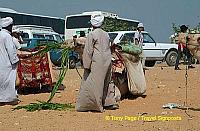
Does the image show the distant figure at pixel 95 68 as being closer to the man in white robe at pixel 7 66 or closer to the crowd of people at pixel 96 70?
the crowd of people at pixel 96 70

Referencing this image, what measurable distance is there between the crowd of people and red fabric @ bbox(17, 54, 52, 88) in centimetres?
109

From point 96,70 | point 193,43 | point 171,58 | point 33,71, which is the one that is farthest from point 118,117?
point 171,58

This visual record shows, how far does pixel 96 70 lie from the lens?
820 centimetres

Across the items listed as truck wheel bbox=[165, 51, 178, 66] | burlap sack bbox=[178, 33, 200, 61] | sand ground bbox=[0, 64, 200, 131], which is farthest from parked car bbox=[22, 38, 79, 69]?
truck wheel bbox=[165, 51, 178, 66]

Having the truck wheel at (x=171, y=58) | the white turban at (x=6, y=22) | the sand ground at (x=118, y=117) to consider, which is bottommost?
the sand ground at (x=118, y=117)

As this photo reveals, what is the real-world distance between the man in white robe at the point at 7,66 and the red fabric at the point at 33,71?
3.96 ft

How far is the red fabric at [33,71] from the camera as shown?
427 inches

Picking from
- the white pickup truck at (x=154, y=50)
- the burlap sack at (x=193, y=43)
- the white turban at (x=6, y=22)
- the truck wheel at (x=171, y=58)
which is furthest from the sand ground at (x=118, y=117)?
the truck wheel at (x=171, y=58)

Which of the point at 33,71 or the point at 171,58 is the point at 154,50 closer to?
the point at 171,58

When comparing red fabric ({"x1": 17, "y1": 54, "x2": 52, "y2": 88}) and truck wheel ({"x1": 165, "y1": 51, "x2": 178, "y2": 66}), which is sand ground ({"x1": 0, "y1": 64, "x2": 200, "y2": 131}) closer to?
red fabric ({"x1": 17, "y1": 54, "x2": 52, "y2": 88})

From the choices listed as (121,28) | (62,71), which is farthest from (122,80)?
(121,28)

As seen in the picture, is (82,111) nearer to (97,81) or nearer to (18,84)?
(97,81)

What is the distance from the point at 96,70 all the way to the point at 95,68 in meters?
0.04

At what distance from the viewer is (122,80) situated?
9.86 metres
